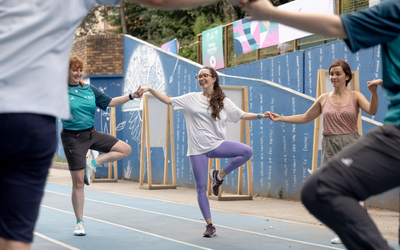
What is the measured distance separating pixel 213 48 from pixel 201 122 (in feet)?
23.8

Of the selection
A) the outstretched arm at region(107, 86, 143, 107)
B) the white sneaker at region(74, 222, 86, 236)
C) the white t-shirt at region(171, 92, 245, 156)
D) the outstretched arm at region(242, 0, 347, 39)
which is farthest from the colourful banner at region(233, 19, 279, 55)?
the outstretched arm at region(242, 0, 347, 39)

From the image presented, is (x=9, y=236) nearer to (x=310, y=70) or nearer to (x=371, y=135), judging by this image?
(x=371, y=135)

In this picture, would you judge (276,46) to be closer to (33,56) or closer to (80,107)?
(80,107)

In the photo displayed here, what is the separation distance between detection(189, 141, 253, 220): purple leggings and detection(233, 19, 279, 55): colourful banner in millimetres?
4913

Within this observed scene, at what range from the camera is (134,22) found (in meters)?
33.2

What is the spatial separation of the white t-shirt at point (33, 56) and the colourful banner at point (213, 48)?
11.3 m

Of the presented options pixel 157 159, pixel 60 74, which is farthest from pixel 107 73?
pixel 60 74

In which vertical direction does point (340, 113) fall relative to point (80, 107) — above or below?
below

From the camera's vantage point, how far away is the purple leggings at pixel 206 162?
6.36 meters

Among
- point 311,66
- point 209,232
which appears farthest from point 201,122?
point 311,66

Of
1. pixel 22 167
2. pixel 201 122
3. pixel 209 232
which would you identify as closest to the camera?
pixel 22 167

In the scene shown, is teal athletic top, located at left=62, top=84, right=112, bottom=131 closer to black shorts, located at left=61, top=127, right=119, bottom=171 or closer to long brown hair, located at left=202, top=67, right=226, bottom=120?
black shorts, located at left=61, top=127, right=119, bottom=171

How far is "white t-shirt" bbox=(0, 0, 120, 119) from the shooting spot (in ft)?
6.38

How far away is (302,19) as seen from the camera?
2.14 m
